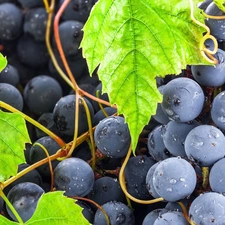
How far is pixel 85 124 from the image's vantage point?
622 mm

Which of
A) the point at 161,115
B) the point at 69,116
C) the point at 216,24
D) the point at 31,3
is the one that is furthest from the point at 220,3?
the point at 31,3

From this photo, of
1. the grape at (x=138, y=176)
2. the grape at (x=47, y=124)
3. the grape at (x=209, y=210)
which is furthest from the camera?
the grape at (x=47, y=124)

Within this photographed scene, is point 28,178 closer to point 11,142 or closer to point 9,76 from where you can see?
point 11,142

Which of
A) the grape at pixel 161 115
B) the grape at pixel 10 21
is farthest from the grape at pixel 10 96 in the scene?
the grape at pixel 161 115

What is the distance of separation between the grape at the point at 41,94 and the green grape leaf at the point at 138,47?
0.69 feet

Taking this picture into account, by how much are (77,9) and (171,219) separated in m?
0.37

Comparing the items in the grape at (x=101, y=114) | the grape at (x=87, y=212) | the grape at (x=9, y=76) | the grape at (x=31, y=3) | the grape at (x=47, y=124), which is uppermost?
the grape at (x=31, y=3)

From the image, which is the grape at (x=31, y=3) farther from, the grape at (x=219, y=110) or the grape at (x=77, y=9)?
the grape at (x=219, y=110)

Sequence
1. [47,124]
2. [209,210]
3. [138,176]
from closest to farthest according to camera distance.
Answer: [209,210]
[138,176]
[47,124]

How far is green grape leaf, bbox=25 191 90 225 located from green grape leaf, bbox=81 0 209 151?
10cm

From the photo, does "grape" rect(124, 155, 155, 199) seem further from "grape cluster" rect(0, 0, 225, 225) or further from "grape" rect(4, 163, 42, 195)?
"grape" rect(4, 163, 42, 195)

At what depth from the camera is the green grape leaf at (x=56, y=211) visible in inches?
20.1

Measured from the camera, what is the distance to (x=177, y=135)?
51 centimetres

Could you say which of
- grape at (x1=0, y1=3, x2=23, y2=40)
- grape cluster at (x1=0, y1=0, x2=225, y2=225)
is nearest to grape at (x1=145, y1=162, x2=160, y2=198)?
grape cluster at (x1=0, y1=0, x2=225, y2=225)
